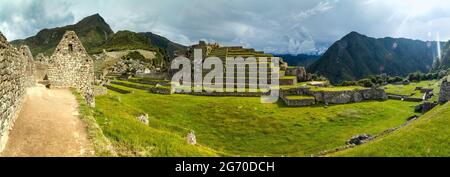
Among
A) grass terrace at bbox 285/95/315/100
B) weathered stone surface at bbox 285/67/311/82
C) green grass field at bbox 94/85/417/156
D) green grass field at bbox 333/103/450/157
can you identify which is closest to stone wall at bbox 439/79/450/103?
green grass field at bbox 94/85/417/156

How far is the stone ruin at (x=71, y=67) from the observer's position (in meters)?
21.6

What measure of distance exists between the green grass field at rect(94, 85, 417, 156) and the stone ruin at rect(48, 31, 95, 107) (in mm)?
3637

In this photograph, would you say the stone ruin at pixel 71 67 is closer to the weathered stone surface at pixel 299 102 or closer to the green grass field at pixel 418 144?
the green grass field at pixel 418 144

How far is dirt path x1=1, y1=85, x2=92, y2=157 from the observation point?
11188 millimetres

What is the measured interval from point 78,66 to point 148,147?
10603 mm

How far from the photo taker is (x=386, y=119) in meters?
46.3

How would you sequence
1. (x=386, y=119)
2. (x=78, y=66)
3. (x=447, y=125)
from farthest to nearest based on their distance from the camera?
(x=386, y=119) → (x=78, y=66) → (x=447, y=125)

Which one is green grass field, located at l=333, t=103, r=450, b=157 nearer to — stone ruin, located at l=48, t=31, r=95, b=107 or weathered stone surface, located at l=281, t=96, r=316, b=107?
stone ruin, located at l=48, t=31, r=95, b=107

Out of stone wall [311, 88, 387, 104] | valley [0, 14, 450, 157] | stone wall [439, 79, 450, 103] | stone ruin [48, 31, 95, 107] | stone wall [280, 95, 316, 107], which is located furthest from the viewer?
stone wall [311, 88, 387, 104]

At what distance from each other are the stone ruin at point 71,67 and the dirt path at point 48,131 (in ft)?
13.9
